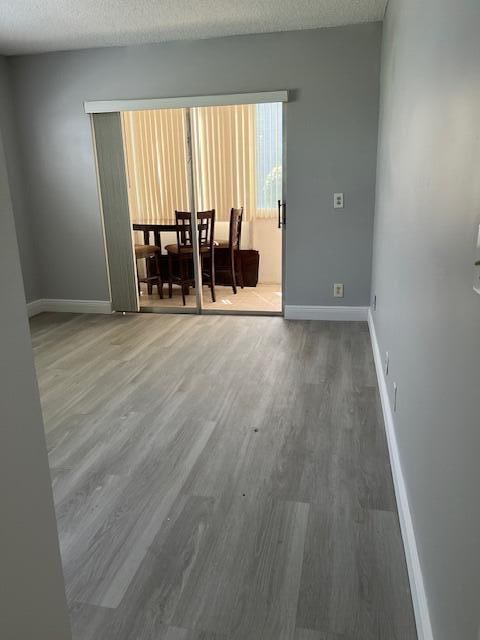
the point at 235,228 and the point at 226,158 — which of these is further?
the point at 226,158

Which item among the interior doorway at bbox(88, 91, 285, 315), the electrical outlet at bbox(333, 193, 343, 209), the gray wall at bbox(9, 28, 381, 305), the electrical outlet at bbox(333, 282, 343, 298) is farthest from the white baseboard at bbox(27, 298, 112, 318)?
the electrical outlet at bbox(333, 193, 343, 209)

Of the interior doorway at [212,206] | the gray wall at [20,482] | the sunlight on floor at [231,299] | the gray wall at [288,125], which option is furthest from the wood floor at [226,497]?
the interior doorway at [212,206]

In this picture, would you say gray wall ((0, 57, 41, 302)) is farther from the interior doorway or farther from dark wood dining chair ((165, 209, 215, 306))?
dark wood dining chair ((165, 209, 215, 306))

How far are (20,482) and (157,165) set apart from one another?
206 inches

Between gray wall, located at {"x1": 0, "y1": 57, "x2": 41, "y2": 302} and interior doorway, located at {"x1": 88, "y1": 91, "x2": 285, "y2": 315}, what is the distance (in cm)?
104

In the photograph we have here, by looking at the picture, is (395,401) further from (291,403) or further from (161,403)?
(161,403)

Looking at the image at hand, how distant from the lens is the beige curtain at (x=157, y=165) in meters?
5.61

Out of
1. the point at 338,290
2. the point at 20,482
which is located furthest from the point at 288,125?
the point at 20,482

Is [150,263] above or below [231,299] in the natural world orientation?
above

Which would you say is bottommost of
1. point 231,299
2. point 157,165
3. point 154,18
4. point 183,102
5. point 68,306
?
point 231,299

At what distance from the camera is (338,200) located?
4164 mm

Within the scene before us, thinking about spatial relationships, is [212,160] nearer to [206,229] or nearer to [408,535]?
[206,229]

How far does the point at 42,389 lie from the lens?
320 cm

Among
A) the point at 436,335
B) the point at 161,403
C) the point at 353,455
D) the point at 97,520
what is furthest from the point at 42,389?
the point at 436,335
